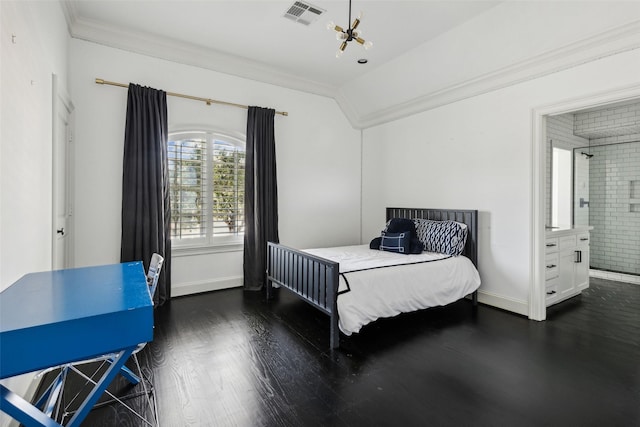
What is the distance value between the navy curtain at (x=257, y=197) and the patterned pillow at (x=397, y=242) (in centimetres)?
157

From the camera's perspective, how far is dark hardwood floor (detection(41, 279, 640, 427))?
1.90m

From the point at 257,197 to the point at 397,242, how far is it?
193 centimetres

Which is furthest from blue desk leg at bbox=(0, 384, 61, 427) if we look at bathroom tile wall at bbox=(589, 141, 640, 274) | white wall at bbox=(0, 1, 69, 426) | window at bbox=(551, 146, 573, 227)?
bathroom tile wall at bbox=(589, 141, 640, 274)

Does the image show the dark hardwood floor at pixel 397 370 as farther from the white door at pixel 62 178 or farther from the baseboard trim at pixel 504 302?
the white door at pixel 62 178

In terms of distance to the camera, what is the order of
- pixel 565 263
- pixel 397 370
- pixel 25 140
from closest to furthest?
pixel 25 140 → pixel 397 370 → pixel 565 263

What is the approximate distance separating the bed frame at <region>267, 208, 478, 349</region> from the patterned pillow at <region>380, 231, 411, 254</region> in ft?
2.12

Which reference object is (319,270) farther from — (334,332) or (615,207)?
(615,207)

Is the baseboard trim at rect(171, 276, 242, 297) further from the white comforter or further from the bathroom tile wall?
the bathroom tile wall

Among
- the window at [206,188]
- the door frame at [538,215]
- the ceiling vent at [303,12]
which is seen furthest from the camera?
the window at [206,188]

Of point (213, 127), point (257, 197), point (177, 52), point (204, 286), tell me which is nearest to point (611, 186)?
point (257, 197)

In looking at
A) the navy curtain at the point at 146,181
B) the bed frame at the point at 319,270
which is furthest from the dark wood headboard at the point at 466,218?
the navy curtain at the point at 146,181

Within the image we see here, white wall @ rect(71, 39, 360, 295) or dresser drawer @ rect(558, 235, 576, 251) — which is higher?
white wall @ rect(71, 39, 360, 295)

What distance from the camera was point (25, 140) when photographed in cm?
190

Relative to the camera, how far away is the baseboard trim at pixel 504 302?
11.5 feet
